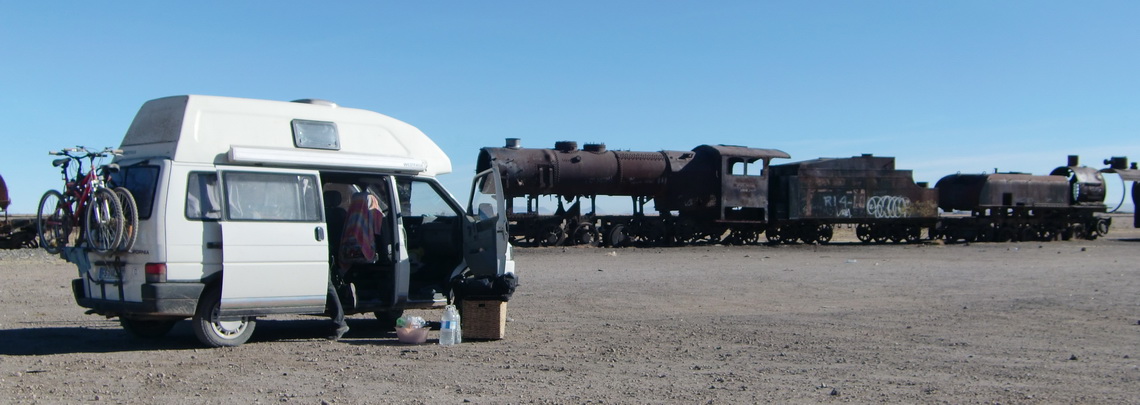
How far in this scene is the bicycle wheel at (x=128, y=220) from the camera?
766 centimetres

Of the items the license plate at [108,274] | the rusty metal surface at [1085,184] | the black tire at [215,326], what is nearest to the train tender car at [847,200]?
the rusty metal surface at [1085,184]

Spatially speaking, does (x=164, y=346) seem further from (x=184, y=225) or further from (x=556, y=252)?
(x=556, y=252)

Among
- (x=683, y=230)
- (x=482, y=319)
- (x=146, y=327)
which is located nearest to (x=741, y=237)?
(x=683, y=230)

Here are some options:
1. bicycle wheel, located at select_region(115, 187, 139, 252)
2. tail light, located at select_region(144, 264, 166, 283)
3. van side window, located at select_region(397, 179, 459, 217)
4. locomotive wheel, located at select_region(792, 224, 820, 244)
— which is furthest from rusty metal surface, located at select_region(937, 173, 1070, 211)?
bicycle wheel, located at select_region(115, 187, 139, 252)

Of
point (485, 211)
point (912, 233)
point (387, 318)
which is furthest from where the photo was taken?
point (912, 233)

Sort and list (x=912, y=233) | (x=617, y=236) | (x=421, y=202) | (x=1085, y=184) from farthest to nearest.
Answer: (x=1085, y=184)
(x=912, y=233)
(x=617, y=236)
(x=421, y=202)

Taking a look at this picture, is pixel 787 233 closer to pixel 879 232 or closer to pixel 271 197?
pixel 879 232

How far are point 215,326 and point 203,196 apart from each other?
120 cm

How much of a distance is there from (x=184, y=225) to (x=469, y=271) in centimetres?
305

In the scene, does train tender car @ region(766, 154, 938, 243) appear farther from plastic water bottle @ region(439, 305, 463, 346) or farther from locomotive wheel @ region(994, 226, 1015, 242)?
plastic water bottle @ region(439, 305, 463, 346)

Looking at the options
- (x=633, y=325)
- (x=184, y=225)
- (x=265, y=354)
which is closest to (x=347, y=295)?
(x=265, y=354)

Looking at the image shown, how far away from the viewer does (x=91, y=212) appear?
26.1ft

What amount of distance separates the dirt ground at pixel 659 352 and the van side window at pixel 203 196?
1.17 metres

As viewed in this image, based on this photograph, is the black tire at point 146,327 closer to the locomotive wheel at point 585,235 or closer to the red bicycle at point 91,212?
the red bicycle at point 91,212
